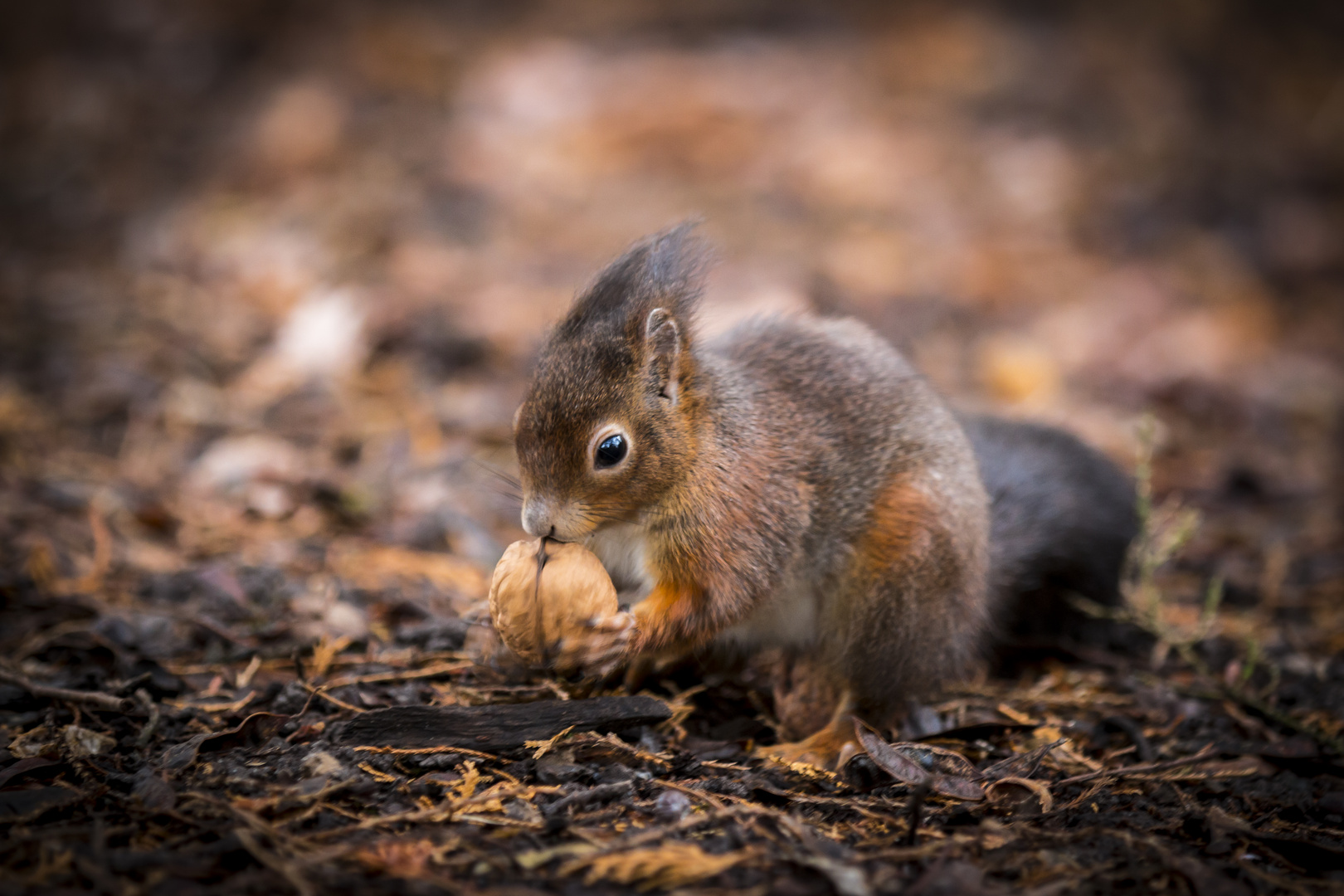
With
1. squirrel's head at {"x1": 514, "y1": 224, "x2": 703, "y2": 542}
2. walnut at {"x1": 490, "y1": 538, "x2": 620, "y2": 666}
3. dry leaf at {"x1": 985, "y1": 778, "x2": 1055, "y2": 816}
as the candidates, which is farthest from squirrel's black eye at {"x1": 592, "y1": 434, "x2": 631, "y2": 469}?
dry leaf at {"x1": 985, "y1": 778, "x2": 1055, "y2": 816}

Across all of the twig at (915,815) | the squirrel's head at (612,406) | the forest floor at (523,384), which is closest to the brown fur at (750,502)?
the squirrel's head at (612,406)

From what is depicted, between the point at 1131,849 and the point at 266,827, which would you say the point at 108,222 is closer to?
the point at 266,827

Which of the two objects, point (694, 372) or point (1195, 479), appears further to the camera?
point (1195, 479)

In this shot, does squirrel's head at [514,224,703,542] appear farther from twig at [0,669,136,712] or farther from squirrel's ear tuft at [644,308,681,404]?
twig at [0,669,136,712]

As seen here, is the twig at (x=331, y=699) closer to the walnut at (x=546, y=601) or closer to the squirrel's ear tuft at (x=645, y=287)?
the walnut at (x=546, y=601)

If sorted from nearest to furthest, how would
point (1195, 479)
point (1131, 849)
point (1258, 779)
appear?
point (1131, 849) < point (1258, 779) < point (1195, 479)

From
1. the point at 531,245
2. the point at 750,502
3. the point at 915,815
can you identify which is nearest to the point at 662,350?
the point at 750,502

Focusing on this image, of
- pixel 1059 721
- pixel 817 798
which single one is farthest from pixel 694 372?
pixel 1059 721

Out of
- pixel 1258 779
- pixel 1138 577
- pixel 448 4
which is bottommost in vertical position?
pixel 1258 779
